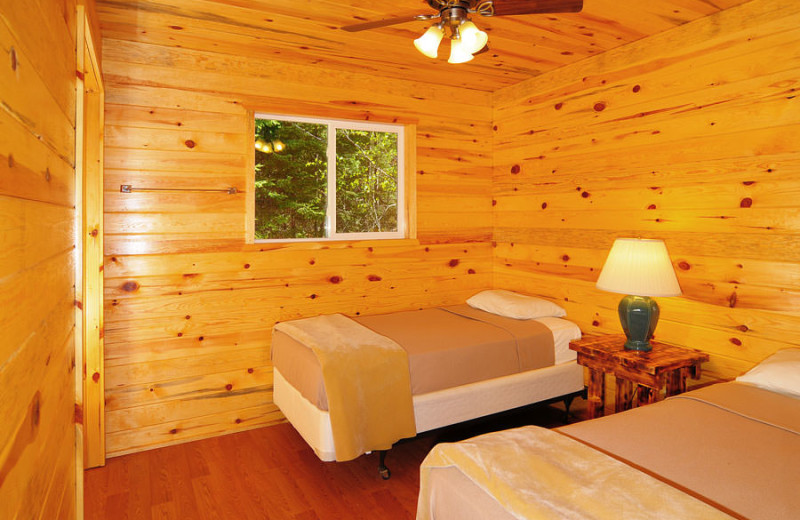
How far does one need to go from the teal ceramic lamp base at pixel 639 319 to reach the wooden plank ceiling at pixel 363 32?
4.91ft

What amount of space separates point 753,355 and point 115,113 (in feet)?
11.9

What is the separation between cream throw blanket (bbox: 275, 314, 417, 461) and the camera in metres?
2.41

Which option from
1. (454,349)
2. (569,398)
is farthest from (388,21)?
(569,398)

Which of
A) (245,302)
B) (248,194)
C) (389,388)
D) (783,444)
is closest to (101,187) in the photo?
(248,194)

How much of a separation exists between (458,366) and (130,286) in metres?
1.95

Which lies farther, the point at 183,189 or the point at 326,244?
the point at 326,244

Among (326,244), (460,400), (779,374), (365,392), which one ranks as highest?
(326,244)

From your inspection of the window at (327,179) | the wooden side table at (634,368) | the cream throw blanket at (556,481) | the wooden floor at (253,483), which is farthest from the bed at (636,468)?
the window at (327,179)

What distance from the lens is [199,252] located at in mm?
3100

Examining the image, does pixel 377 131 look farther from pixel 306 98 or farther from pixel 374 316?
pixel 374 316

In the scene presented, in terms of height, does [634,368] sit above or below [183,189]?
below

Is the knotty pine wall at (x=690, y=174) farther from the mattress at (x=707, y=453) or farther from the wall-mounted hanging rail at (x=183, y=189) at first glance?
the wall-mounted hanging rail at (x=183, y=189)

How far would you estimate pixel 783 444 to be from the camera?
5.11ft

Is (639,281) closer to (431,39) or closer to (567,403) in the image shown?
(567,403)
